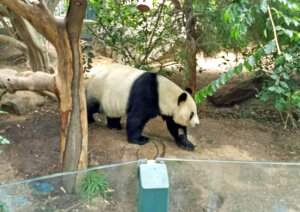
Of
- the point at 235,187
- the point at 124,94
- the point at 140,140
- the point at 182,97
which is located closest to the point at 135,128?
the point at 140,140

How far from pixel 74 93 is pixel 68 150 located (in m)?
0.59

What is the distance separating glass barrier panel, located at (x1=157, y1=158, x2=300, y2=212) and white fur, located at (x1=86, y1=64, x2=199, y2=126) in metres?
2.45

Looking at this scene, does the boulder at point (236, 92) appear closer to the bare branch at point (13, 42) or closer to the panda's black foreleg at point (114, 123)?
the panda's black foreleg at point (114, 123)

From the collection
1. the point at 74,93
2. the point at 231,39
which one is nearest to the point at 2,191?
the point at 74,93

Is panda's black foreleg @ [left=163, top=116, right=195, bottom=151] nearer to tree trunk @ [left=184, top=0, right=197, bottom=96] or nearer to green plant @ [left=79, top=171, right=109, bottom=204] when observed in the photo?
tree trunk @ [left=184, top=0, right=197, bottom=96]

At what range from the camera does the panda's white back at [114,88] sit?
4570 mm

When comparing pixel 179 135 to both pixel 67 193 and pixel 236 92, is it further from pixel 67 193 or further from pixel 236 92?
pixel 67 193

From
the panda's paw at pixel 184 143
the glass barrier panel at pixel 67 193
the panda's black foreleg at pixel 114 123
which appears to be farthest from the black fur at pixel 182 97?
the glass barrier panel at pixel 67 193

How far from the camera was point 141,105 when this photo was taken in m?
4.38

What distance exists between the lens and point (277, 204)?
6.41 feet

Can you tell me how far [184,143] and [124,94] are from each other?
3.34ft

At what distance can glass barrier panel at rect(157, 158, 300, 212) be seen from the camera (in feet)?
5.89

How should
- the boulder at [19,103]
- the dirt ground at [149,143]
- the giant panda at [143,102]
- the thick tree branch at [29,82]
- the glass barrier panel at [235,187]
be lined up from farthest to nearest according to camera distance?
1. the boulder at [19,103]
2. the giant panda at [143,102]
3. the dirt ground at [149,143]
4. the thick tree branch at [29,82]
5. the glass barrier panel at [235,187]

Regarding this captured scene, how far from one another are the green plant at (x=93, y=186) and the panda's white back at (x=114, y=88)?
A: 2.78m
